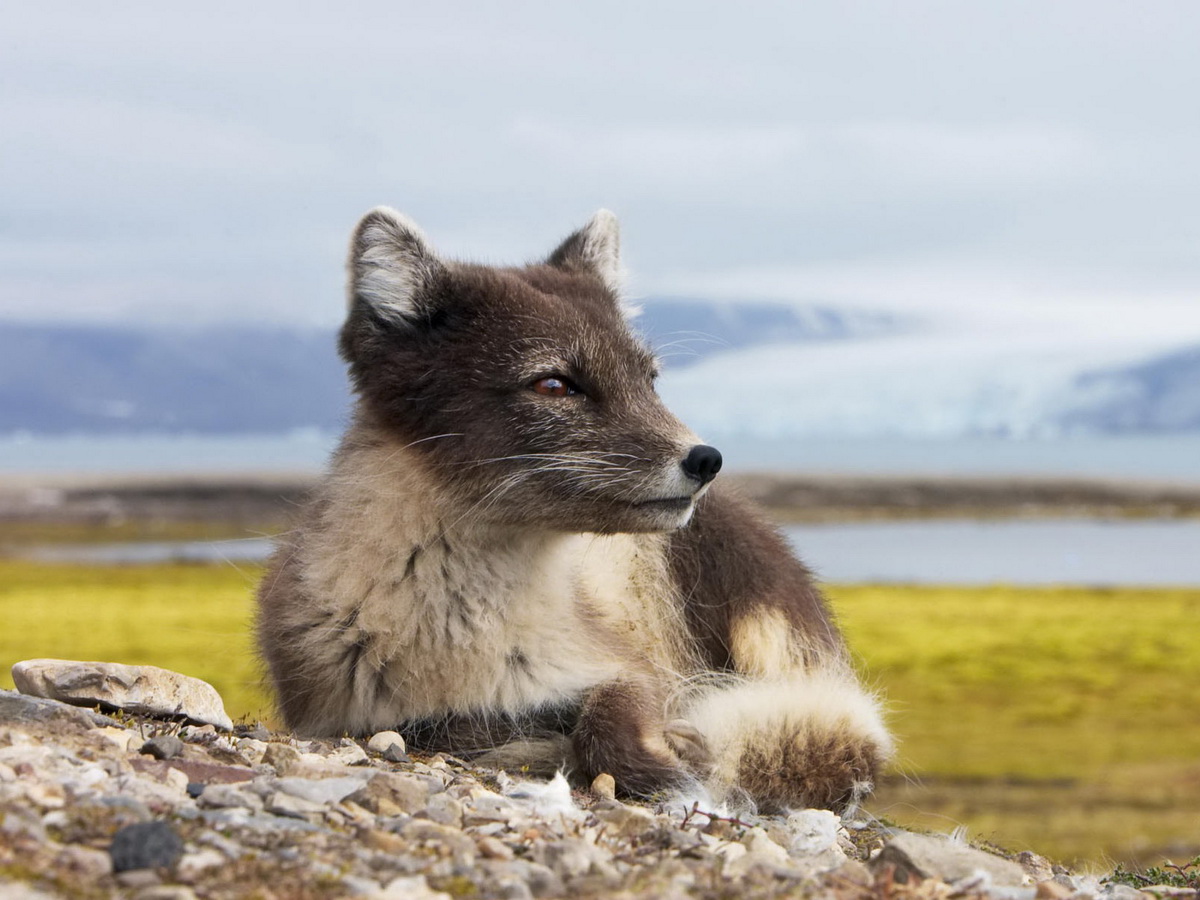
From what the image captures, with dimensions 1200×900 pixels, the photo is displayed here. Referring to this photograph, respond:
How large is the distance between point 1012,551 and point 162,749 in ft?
235

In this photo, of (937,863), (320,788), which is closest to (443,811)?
(320,788)

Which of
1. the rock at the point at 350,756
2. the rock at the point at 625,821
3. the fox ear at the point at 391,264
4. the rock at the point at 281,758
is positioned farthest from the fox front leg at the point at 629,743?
the fox ear at the point at 391,264

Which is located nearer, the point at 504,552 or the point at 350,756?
the point at 350,756

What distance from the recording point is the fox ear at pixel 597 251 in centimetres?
643

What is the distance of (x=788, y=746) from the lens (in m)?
5.36

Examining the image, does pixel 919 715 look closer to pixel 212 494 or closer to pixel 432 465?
pixel 432 465

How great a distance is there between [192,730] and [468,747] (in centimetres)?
114

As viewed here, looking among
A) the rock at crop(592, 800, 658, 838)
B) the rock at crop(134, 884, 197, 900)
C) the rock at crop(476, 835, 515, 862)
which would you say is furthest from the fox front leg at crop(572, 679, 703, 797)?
the rock at crop(134, 884, 197, 900)

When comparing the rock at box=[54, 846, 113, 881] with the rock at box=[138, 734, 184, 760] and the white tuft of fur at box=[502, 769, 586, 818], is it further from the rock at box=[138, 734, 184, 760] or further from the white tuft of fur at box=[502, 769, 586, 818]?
the white tuft of fur at box=[502, 769, 586, 818]

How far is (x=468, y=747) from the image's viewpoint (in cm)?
538

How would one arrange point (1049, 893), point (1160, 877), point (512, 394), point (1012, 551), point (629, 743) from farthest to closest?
point (1012, 551), point (1160, 877), point (512, 394), point (629, 743), point (1049, 893)

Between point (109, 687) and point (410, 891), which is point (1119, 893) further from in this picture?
point (109, 687)

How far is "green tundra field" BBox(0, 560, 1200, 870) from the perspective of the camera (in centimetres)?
1617

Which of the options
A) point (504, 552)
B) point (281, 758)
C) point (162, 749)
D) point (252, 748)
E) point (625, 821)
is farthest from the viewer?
point (504, 552)
